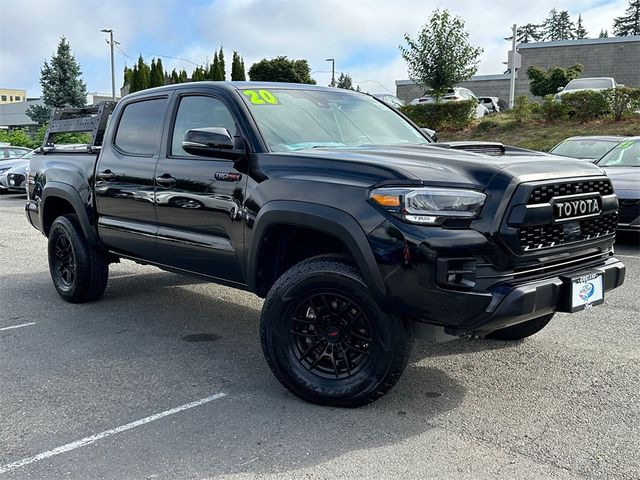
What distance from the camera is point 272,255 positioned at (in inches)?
159

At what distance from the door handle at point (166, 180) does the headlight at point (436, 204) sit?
199 centimetres

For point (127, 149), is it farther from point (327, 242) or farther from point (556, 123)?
point (556, 123)

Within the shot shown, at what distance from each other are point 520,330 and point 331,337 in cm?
175

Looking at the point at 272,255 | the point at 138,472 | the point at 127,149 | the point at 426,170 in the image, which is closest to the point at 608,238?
the point at 426,170

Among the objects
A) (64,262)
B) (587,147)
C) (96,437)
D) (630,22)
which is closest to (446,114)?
(587,147)

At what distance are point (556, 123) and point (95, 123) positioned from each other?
1654 cm

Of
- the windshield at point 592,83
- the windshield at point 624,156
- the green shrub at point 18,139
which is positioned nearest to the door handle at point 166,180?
Answer: the windshield at point 624,156

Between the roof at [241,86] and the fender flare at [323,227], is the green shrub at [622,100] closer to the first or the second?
the roof at [241,86]

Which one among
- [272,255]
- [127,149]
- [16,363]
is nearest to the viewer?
[272,255]

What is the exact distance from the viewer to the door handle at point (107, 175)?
210 inches

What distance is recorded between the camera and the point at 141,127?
5.23 meters

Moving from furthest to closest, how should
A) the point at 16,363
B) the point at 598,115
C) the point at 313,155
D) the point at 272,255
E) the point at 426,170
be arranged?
the point at 598,115 → the point at 16,363 → the point at 272,255 → the point at 313,155 → the point at 426,170

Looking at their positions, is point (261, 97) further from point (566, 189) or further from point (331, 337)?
point (566, 189)

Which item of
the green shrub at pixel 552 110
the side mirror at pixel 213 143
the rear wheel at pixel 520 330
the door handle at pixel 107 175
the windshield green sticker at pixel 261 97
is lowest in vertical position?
the rear wheel at pixel 520 330
